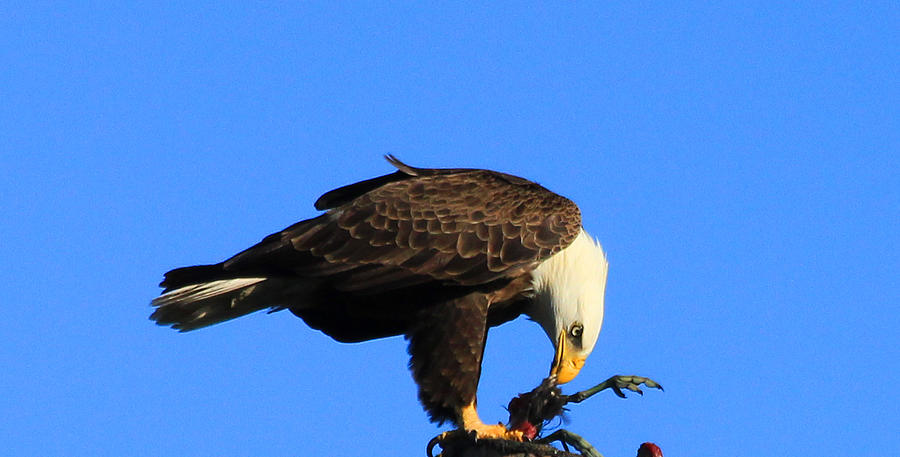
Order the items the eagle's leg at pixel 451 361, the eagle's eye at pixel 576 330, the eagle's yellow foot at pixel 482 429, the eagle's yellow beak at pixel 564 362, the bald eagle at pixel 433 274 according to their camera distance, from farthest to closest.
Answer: the eagle's eye at pixel 576 330 → the eagle's yellow beak at pixel 564 362 → the bald eagle at pixel 433 274 → the eagle's leg at pixel 451 361 → the eagle's yellow foot at pixel 482 429

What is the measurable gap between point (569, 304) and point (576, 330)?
0.17 meters

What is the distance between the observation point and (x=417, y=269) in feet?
22.1

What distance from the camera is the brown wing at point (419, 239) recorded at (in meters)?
6.77

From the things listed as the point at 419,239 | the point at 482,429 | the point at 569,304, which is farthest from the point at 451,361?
the point at 569,304

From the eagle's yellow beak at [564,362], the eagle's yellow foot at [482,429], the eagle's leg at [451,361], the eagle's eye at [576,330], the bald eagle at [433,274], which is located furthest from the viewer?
the eagle's eye at [576,330]

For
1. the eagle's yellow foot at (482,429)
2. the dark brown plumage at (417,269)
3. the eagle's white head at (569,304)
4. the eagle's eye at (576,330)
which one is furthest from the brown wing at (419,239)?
the eagle's yellow foot at (482,429)

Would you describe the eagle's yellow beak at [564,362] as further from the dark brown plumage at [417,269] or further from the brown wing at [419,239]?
the brown wing at [419,239]

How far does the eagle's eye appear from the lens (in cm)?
705

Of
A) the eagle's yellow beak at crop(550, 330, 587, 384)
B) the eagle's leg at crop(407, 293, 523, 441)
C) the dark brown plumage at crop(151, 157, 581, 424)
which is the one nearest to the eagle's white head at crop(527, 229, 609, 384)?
the eagle's yellow beak at crop(550, 330, 587, 384)

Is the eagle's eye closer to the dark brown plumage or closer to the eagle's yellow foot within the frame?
the dark brown plumage

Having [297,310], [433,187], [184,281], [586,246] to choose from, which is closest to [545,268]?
[586,246]

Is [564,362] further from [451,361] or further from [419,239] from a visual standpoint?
[419,239]

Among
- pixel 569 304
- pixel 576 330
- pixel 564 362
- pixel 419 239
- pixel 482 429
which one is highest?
pixel 419 239

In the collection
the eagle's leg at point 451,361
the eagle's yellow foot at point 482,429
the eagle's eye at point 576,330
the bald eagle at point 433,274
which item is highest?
the bald eagle at point 433,274
